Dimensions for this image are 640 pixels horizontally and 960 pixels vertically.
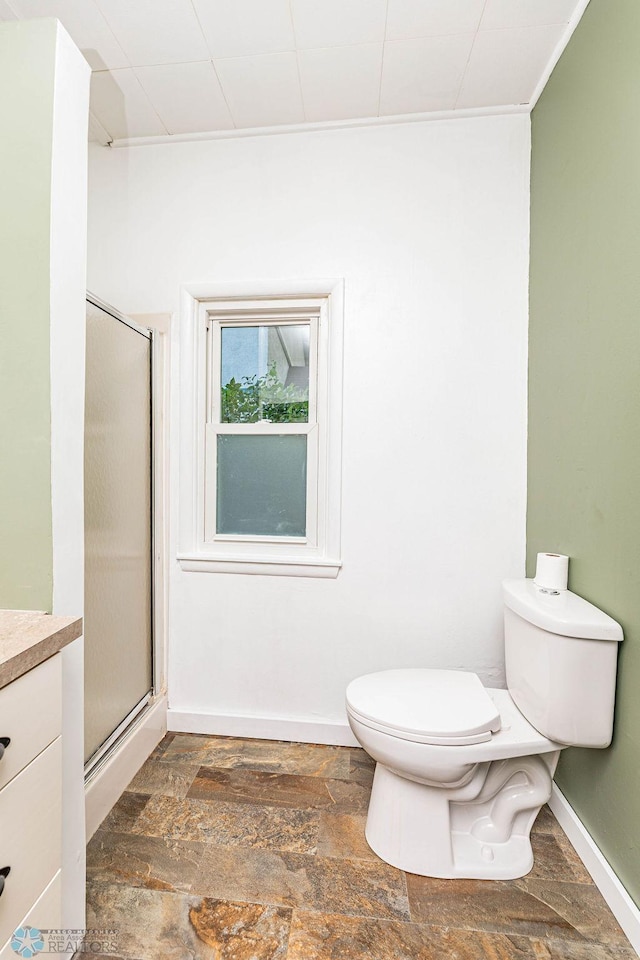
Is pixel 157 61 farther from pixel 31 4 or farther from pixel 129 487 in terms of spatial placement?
pixel 129 487

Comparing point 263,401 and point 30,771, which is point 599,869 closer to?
point 30,771

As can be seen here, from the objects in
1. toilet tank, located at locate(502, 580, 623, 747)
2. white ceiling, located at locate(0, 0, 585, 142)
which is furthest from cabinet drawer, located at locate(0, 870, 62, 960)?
white ceiling, located at locate(0, 0, 585, 142)

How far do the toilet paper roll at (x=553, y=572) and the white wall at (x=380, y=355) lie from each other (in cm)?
33

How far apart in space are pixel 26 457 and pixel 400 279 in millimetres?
1480

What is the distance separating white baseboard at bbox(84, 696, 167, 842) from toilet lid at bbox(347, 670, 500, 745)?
0.82 m

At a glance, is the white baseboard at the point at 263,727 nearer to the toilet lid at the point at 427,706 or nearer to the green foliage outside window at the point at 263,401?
the toilet lid at the point at 427,706

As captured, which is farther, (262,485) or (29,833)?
(262,485)

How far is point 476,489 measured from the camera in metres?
1.95

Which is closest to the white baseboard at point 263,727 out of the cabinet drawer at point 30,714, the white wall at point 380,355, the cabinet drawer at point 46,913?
the white wall at point 380,355

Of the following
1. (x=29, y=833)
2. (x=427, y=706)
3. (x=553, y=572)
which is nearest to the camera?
(x=29, y=833)

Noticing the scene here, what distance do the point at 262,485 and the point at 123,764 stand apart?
3.69 feet

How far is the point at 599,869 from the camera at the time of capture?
135 centimetres

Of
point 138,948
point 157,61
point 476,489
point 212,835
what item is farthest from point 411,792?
point 157,61

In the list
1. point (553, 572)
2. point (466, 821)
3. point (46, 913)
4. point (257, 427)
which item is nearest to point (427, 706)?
point (466, 821)
